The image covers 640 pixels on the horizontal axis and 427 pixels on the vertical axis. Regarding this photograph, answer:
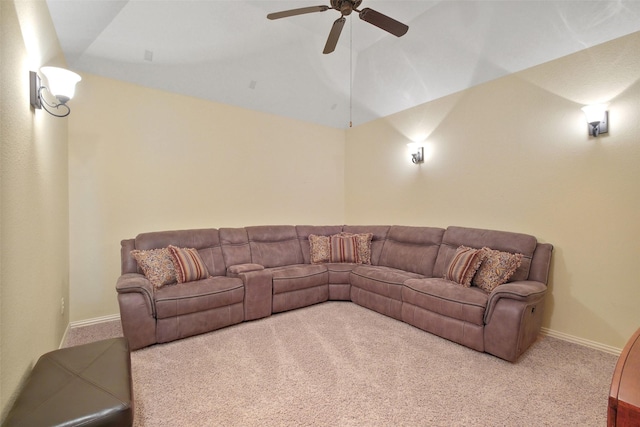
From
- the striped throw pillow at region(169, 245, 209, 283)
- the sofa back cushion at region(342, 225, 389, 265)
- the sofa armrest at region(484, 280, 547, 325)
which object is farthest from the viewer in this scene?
the sofa back cushion at region(342, 225, 389, 265)

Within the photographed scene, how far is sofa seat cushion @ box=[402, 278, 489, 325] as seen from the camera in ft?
8.25

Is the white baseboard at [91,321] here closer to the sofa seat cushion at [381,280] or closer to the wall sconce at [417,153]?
the sofa seat cushion at [381,280]

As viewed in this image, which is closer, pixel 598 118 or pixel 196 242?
pixel 598 118

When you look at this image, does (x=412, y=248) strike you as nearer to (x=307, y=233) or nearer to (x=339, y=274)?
(x=339, y=274)

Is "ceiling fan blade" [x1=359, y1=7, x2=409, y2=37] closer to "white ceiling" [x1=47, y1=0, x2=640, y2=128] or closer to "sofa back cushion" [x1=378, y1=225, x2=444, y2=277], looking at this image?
"white ceiling" [x1=47, y1=0, x2=640, y2=128]

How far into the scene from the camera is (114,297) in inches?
130

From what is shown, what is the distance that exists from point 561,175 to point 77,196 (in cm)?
499

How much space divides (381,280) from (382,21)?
8.38 ft

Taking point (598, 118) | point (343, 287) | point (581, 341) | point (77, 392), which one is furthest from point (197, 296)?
point (598, 118)

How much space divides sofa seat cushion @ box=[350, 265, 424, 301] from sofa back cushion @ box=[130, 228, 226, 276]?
170 cm

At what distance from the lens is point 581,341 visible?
267 cm

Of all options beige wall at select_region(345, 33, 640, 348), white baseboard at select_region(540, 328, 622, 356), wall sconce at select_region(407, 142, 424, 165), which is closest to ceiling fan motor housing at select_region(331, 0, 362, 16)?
beige wall at select_region(345, 33, 640, 348)

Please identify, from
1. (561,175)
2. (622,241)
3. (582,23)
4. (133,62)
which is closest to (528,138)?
(561,175)

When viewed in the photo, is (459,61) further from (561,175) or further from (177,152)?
(177,152)
